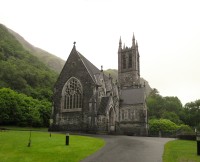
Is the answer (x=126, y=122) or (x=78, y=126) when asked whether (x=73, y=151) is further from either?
(x=126, y=122)

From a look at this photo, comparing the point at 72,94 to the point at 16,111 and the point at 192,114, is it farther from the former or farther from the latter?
the point at 192,114

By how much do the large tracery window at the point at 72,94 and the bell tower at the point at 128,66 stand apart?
112 feet

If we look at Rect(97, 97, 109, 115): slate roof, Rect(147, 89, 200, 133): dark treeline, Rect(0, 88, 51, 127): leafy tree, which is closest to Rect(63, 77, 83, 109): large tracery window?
Rect(97, 97, 109, 115): slate roof

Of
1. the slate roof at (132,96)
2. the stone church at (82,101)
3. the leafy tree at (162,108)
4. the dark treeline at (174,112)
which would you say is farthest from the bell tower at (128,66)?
the leafy tree at (162,108)

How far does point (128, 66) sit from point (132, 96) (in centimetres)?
2200

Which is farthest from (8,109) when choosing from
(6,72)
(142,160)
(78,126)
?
(142,160)

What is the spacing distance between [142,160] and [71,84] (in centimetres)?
3238

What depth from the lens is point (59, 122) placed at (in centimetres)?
4538

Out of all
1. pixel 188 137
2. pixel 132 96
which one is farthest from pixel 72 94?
pixel 188 137

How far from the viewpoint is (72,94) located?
45906 millimetres

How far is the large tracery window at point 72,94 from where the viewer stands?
44938 mm

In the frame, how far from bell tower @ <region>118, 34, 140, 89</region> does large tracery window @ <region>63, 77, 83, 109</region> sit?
34.1 m

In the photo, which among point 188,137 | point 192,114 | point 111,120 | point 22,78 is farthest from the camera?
point 192,114

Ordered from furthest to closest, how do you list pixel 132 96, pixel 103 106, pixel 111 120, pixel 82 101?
pixel 132 96 → pixel 111 120 → pixel 82 101 → pixel 103 106
